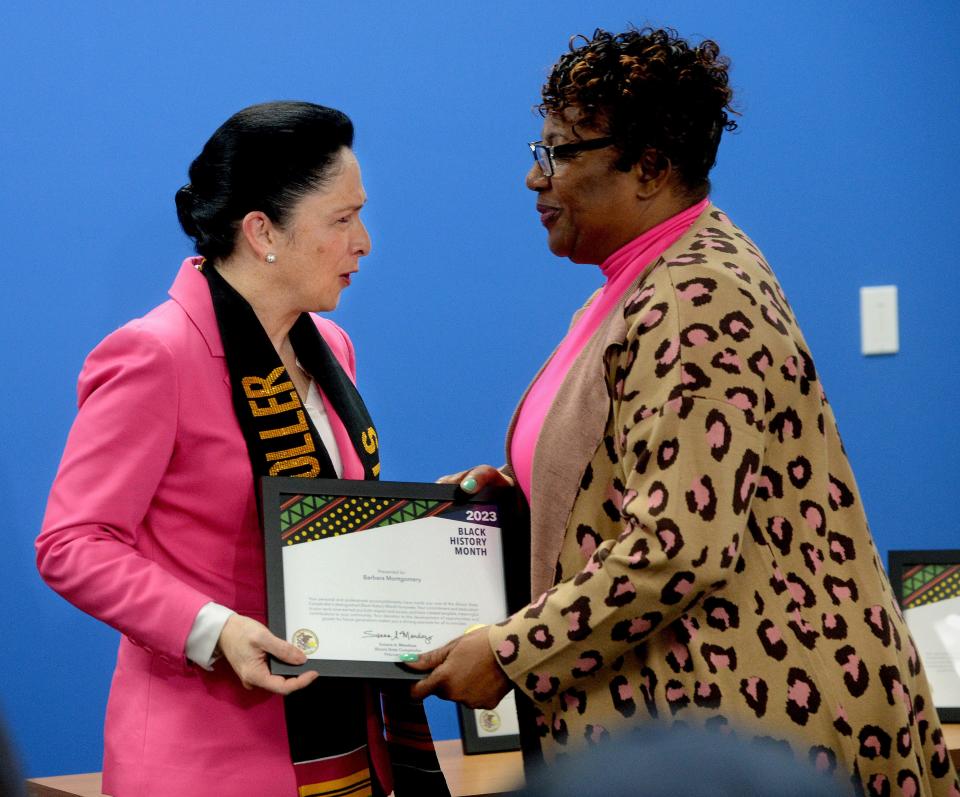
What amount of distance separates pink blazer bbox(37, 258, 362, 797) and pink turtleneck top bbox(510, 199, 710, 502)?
0.39m

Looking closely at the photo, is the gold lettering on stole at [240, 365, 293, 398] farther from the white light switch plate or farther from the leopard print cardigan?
the white light switch plate

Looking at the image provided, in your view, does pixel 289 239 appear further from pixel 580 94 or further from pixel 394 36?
pixel 394 36

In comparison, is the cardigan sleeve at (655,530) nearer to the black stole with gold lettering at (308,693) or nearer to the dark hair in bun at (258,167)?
the black stole with gold lettering at (308,693)

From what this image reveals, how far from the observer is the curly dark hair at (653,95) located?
1824 millimetres

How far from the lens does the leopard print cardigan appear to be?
5.38 ft

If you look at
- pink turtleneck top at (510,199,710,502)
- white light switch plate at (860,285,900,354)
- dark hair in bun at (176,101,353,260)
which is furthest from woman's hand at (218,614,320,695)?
white light switch plate at (860,285,900,354)

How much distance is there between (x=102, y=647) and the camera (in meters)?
2.91

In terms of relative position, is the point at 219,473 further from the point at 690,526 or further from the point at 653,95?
the point at 653,95

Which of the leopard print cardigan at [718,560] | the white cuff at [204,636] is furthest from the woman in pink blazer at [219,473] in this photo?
the leopard print cardigan at [718,560]

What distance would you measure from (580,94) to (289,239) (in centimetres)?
49

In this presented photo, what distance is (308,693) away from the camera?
1.92m

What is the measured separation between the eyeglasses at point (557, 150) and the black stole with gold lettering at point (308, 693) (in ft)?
1.57

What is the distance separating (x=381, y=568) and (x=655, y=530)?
46 cm
